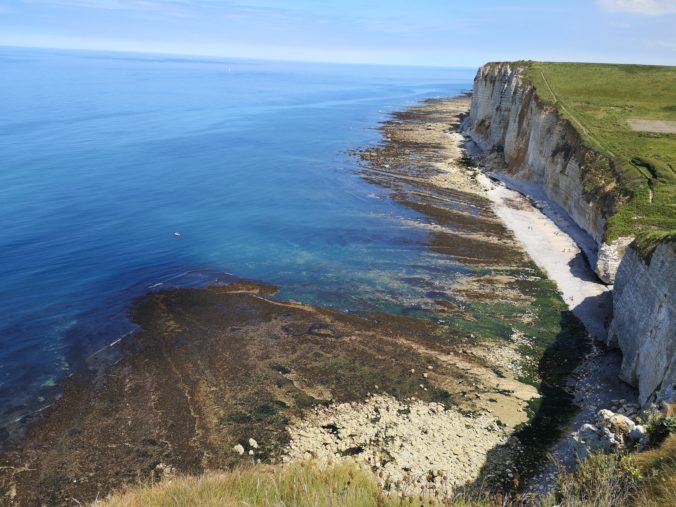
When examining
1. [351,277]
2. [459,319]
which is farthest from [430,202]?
[459,319]

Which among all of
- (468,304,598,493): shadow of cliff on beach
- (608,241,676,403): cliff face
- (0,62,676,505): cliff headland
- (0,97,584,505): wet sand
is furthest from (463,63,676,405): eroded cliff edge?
(0,97,584,505): wet sand

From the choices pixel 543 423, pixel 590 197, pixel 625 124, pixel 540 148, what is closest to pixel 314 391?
pixel 543 423

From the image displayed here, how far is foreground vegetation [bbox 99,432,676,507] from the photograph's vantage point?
862 cm

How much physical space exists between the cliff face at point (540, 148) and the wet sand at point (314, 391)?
7915 mm

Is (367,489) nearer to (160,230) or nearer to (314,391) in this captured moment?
(314,391)

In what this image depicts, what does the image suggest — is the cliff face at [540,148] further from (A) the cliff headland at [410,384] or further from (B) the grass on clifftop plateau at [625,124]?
(B) the grass on clifftop plateau at [625,124]

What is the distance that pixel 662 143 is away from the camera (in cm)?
4197

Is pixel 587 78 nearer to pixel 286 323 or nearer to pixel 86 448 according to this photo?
pixel 286 323

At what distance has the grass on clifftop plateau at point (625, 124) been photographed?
103ft

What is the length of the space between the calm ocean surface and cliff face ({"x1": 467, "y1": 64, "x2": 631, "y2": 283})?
1268 centimetres

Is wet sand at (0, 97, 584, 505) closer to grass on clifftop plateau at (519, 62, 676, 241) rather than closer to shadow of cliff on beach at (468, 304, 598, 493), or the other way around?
shadow of cliff on beach at (468, 304, 598, 493)

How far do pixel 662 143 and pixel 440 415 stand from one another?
39.0 m

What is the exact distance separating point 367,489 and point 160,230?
35.4m

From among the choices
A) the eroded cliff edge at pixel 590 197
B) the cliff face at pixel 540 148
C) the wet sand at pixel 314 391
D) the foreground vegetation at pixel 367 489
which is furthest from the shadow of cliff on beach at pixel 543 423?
the cliff face at pixel 540 148
